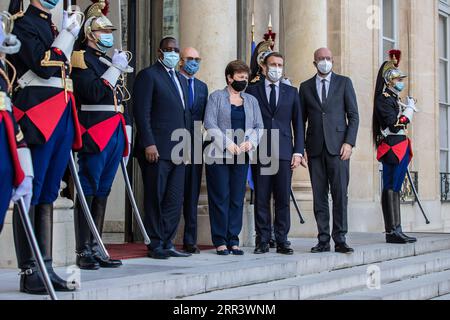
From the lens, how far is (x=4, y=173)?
15.8 feet

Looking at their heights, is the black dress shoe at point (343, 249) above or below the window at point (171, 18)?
below

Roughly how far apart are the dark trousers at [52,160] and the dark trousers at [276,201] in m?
3.10

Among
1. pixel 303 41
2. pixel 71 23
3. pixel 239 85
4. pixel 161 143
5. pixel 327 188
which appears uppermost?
pixel 303 41

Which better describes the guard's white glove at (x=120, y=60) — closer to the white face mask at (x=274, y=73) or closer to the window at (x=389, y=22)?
the white face mask at (x=274, y=73)

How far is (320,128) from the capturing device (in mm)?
8789

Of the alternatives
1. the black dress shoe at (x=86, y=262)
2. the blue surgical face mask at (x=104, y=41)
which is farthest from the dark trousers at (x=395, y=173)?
the black dress shoe at (x=86, y=262)

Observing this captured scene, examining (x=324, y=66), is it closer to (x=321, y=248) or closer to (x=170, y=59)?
(x=170, y=59)

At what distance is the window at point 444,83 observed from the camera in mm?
18000

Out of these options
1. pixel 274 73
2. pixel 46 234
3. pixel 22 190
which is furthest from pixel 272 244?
pixel 22 190

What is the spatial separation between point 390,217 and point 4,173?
20.3ft

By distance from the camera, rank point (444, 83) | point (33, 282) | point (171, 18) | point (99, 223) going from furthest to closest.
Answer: point (444, 83), point (171, 18), point (99, 223), point (33, 282)
